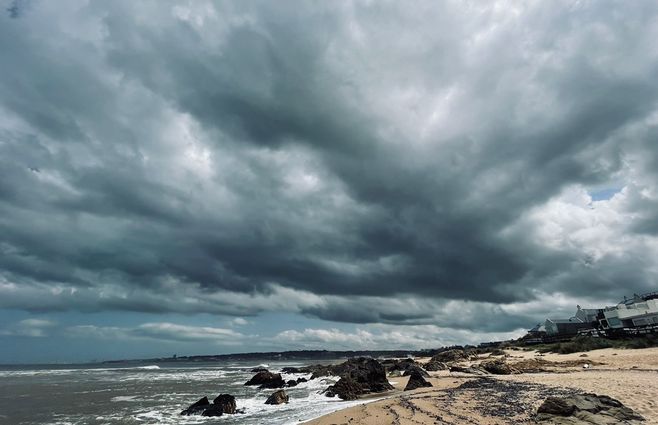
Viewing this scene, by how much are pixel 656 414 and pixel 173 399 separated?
36.3 meters

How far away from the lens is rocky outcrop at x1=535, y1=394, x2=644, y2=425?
12875mm

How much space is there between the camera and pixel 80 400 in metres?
35.0

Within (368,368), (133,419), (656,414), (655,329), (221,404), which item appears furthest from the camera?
(655,329)

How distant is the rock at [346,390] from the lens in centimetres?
3036

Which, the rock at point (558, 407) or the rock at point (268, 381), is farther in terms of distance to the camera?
the rock at point (268, 381)

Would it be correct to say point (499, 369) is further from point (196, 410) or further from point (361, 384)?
point (196, 410)

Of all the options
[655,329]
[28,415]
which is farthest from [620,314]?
[28,415]

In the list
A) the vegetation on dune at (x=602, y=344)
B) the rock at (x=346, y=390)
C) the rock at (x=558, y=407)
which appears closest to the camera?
the rock at (x=558, y=407)

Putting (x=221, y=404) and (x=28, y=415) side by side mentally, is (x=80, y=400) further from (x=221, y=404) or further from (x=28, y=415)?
(x=221, y=404)

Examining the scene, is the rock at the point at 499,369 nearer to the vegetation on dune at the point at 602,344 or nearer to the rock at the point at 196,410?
the vegetation on dune at the point at 602,344

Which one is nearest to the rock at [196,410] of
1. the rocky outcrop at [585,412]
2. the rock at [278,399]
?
the rock at [278,399]

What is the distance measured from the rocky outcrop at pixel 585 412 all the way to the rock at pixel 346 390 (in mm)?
18604

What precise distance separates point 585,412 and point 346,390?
2099cm

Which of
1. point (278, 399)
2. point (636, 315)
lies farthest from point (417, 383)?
point (636, 315)
